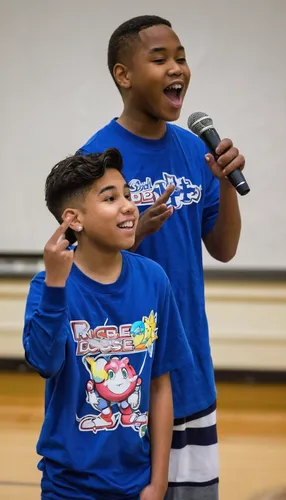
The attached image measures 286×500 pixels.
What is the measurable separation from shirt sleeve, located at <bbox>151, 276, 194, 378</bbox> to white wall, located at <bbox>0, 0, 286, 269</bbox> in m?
2.92

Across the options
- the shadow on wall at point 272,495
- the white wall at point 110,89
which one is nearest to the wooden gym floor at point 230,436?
the shadow on wall at point 272,495

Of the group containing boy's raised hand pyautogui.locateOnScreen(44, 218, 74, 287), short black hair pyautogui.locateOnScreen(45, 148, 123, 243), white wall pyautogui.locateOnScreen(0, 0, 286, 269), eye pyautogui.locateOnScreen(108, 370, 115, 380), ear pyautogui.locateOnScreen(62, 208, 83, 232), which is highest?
white wall pyautogui.locateOnScreen(0, 0, 286, 269)

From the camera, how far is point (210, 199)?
1940mm

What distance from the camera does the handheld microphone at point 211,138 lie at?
66.7 inches

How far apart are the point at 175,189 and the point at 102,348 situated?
448mm

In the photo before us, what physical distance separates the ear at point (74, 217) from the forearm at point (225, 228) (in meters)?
0.36

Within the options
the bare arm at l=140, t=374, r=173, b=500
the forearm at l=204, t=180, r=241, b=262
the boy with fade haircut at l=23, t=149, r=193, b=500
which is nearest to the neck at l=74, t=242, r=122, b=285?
the boy with fade haircut at l=23, t=149, r=193, b=500

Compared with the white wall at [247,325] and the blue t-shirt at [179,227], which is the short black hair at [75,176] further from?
the white wall at [247,325]

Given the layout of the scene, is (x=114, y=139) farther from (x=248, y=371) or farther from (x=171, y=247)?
(x=248, y=371)

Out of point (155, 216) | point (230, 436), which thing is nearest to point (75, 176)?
point (155, 216)

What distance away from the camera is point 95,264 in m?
1.63

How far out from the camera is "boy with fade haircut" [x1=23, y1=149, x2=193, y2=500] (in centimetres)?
152

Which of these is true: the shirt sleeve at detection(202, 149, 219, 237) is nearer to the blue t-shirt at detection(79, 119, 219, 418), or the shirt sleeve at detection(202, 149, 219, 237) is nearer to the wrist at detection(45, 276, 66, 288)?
the blue t-shirt at detection(79, 119, 219, 418)

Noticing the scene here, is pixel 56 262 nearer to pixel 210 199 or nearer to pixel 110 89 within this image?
pixel 210 199
